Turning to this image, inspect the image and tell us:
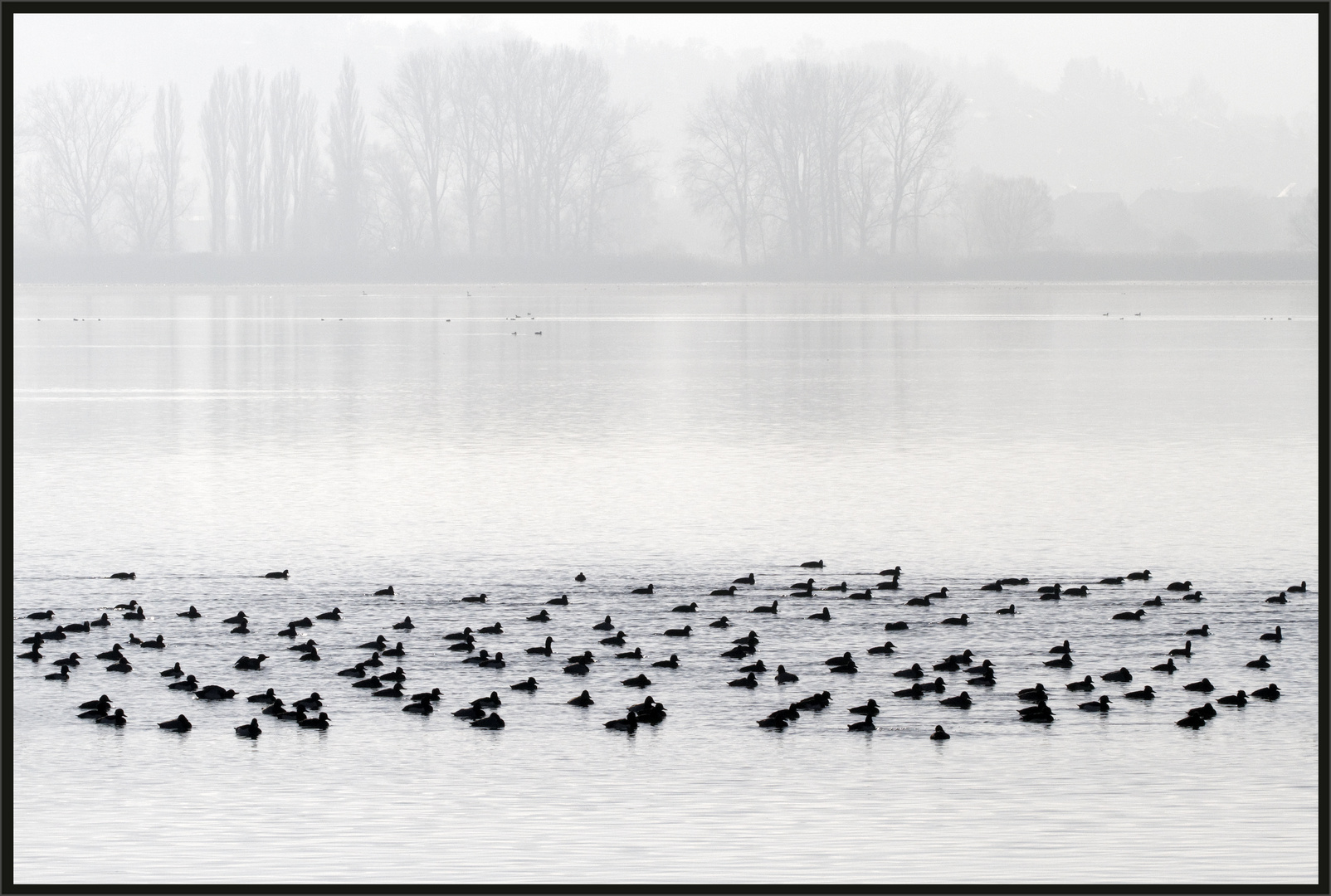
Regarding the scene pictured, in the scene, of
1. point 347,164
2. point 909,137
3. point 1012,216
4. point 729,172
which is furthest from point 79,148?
point 1012,216

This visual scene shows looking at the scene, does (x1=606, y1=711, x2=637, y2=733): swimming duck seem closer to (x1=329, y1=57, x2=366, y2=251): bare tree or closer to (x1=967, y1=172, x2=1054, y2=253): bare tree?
(x1=329, y1=57, x2=366, y2=251): bare tree

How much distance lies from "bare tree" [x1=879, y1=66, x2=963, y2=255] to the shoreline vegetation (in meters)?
4.05

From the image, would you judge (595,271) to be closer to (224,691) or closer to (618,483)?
(618,483)

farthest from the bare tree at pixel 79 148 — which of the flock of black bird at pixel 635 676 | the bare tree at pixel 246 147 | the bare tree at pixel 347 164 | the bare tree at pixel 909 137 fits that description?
the flock of black bird at pixel 635 676

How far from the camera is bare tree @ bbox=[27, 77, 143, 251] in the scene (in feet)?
423

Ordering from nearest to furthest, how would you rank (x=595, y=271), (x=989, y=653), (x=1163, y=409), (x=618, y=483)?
1. (x=989, y=653)
2. (x=618, y=483)
3. (x=1163, y=409)
4. (x=595, y=271)

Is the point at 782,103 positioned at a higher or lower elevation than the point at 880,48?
lower

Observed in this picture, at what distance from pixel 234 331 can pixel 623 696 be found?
4758 centimetres

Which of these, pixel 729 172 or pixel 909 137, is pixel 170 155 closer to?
pixel 729 172

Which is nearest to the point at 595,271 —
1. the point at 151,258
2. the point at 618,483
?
the point at 151,258

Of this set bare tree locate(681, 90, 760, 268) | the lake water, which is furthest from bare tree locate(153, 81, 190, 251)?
the lake water

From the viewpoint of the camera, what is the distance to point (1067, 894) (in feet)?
25.7

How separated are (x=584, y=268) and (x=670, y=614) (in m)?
109

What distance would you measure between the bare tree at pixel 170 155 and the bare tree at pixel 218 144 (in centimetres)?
223
